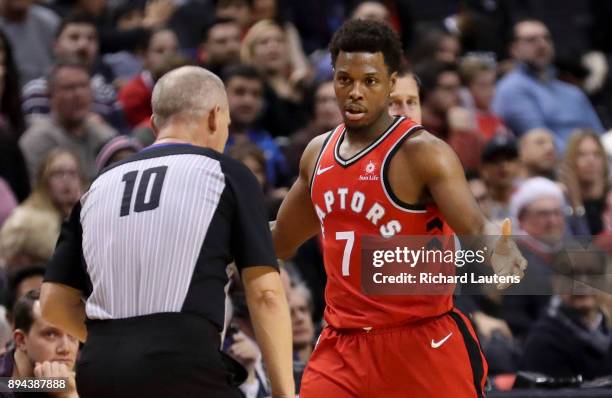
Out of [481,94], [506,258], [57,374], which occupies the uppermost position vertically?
[506,258]

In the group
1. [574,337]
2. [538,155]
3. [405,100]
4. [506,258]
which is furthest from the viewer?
[538,155]

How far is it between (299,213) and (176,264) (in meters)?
1.37

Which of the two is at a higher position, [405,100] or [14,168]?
[405,100]

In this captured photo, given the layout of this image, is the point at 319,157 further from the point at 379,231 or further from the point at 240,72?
the point at 240,72

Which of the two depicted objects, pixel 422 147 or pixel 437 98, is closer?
pixel 422 147

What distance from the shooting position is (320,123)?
33.0 ft

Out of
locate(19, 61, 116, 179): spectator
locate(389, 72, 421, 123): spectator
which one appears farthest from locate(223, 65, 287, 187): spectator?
locate(389, 72, 421, 123): spectator

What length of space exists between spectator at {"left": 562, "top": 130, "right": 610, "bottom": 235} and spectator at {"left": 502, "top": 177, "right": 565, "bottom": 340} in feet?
2.48

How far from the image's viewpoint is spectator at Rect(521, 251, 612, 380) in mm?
7938

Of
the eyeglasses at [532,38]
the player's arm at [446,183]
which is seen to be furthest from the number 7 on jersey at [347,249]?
the eyeglasses at [532,38]

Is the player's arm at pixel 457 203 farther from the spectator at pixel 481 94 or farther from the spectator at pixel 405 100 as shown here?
the spectator at pixel 481 94

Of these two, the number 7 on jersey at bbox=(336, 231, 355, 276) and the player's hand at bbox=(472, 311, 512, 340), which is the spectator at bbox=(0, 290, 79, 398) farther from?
the player's hand at bbox=(472, 311, 512, 340)

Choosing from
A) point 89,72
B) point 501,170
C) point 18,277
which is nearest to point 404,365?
point 18,277

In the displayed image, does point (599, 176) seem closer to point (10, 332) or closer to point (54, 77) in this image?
point (54, 77)
